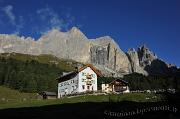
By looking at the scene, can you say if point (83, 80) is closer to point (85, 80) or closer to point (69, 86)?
point (85, 80)

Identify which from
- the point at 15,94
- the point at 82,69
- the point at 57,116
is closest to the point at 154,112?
the point at 57,116

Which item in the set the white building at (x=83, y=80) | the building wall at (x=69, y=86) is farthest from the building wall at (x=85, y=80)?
the building wall at (x=69, y=86)

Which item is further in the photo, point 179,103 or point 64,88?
point 64,88

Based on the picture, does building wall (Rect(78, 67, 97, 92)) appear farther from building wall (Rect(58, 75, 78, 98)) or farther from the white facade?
building wall (Rect(58, 75, 78, 98))

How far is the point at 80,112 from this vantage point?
59125mm

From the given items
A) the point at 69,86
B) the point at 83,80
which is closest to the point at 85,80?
the point at 83,80

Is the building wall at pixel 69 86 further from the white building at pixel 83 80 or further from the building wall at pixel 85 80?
the building wall at pixel 85 80

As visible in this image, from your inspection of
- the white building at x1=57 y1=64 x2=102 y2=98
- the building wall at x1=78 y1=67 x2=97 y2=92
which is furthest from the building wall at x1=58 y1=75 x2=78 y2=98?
the building wall at x1=78 y1=67 x2=97 y2=92

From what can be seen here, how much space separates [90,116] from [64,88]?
7459 centimetres

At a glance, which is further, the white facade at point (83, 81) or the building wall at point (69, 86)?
the building wall at point (69, 86)

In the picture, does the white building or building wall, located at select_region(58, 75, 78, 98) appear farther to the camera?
building wall, located at select_region(58, 75, 78, 98)

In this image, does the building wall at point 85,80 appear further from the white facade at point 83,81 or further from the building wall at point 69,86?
the building wall at point 69,86

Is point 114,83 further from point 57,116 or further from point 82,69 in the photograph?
point 57,116

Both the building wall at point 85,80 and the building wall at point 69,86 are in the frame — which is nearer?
the building wall at point 85,80
